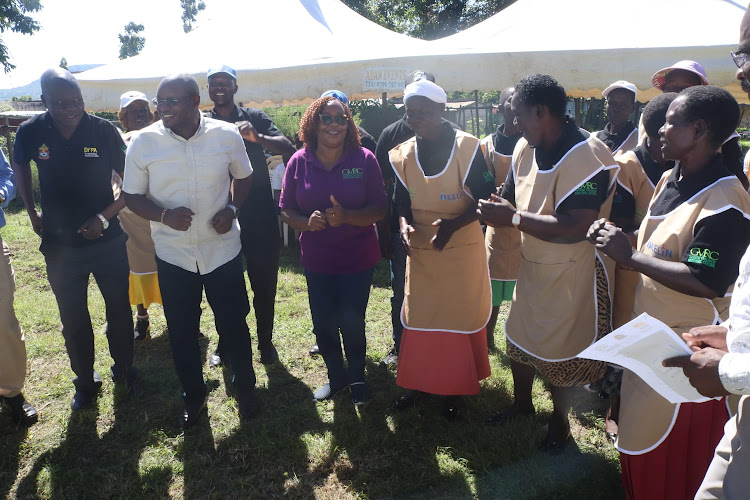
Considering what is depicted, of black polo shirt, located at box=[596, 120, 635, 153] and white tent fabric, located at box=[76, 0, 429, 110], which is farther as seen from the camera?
white tent fabric, located at box=[76, 0, 429, 110]

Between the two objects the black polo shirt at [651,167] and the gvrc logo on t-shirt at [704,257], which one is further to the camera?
the black polo shirt at [651,167]

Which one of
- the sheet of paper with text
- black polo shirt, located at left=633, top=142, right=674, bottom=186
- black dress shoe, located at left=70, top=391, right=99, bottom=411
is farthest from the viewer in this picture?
black dress shoe, located at left=70, top=391, right=99, bottom=411

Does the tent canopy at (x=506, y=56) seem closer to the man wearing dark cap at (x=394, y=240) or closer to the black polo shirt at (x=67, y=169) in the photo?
the man wearing dark cap at (x=394, y=240)

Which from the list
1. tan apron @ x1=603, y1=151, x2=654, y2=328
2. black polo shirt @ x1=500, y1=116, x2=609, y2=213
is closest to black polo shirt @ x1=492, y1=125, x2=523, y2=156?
tan apron @ x1=603, y1=151, x2=654, y2=328

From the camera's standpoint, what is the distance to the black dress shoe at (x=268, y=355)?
179 inches

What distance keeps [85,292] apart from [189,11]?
62027 mm

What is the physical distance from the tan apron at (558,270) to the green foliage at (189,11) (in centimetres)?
6217

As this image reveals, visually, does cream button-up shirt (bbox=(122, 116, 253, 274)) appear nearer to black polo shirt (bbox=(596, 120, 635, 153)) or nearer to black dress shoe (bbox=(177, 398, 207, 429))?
black dress shoe (bbox=(177, 398, 207, 429))

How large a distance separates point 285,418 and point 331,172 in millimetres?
1691

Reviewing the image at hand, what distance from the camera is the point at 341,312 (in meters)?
3.75

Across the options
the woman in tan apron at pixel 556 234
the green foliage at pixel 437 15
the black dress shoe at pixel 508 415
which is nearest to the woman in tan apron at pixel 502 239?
the black dress shoe at pixel 508 415

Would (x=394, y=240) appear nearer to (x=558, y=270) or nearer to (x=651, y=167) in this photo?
(x=558, y=270)

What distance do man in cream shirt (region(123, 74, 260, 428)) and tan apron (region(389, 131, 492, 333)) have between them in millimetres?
1110

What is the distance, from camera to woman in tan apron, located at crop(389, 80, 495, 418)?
11.0ft
